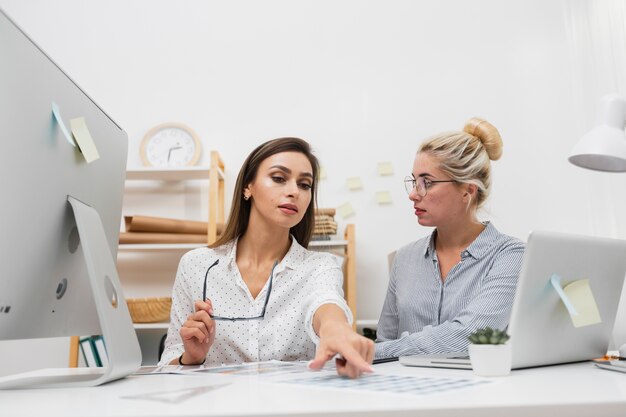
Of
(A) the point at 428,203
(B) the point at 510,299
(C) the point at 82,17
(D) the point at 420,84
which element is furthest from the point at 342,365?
(C) the point at 82,17

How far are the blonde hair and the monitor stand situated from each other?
1.23 metres

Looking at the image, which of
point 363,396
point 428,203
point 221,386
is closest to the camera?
point 363,396

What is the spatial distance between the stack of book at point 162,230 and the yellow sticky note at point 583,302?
75.2 inches

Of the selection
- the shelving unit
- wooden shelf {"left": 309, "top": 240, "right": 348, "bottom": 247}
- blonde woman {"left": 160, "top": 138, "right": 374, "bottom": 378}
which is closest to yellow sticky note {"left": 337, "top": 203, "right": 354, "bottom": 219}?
wooden shelf {"left": 309, "top": 240, "right": 348, "bottom": 247}

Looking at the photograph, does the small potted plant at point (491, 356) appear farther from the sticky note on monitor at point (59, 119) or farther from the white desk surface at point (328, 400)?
the sticky note on monitor at point (59, 119)

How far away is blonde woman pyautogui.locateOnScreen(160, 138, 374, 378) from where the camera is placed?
160cm

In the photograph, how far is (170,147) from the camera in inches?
119

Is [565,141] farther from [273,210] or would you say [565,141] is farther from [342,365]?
[342,365]

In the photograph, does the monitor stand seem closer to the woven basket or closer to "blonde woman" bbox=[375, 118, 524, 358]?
"blonde woman" bbox=[375, 118, 524, 358]

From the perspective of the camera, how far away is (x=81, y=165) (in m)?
1.04

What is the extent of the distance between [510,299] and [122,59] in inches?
97.3

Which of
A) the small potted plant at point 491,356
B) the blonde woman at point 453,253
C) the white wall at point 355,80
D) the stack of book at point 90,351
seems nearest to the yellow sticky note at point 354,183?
the white wall at point 355,80

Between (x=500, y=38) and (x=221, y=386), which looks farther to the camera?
(x=500, y=38)

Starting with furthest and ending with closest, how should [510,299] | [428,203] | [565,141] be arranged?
[565,141] → [428,203] → [510,299]
